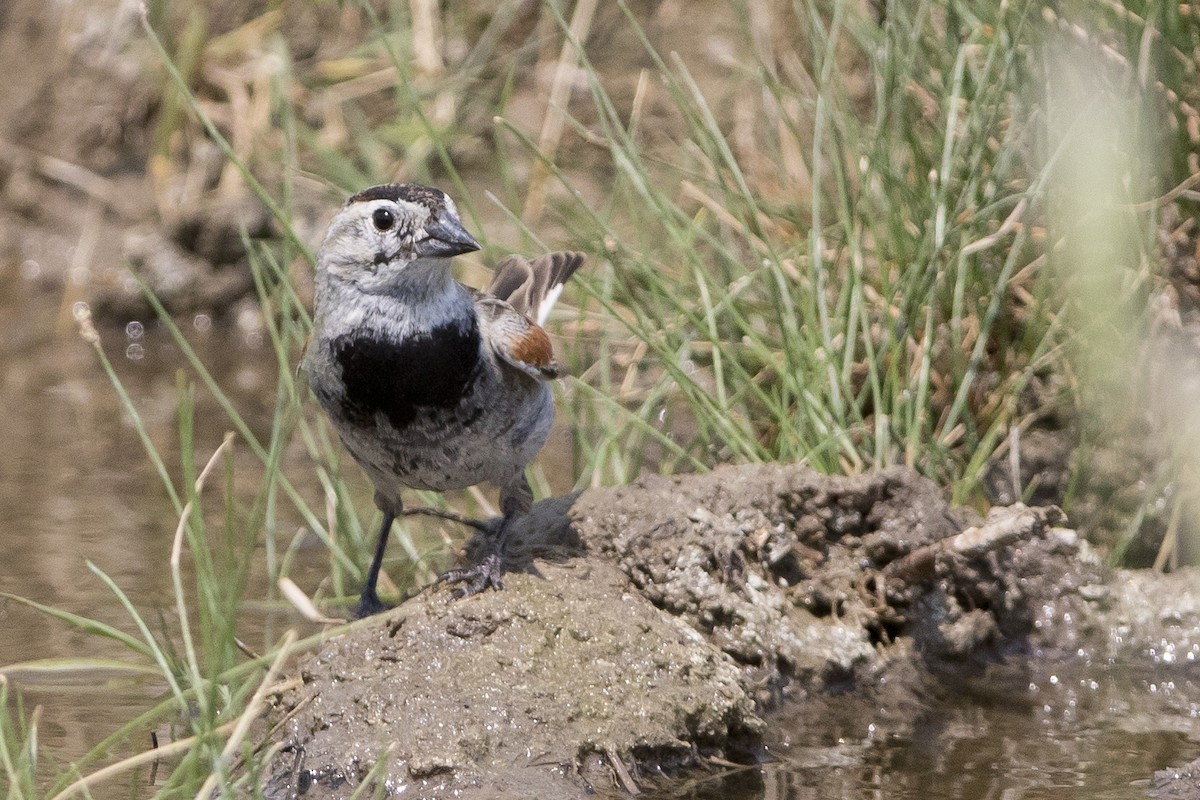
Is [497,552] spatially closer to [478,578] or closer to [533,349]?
[478,578]

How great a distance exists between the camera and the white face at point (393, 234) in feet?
13.0

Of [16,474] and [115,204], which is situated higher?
[115,204]

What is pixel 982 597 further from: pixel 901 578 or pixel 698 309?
pixel 698 309

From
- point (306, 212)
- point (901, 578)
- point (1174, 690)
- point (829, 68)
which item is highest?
point (829, 68)

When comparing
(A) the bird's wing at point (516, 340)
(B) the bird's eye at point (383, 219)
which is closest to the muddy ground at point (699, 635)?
(A) the bird's wing at point (516, 340)

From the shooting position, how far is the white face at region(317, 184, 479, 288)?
13.0ft

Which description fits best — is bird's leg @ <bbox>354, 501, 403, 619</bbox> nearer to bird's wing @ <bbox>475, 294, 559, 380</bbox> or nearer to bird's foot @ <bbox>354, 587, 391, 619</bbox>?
bird's foot @ <bbox>354, 587, 391, 619</bbox>

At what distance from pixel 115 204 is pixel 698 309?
15.8 ft

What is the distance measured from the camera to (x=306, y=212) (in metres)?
8.59

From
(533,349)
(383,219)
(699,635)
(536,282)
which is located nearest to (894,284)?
(536,282)

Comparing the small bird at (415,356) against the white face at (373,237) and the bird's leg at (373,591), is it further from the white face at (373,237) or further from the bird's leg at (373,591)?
the bird's leg at (373,591)

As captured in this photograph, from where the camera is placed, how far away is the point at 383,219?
4.03m

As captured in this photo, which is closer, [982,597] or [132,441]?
[982,597]

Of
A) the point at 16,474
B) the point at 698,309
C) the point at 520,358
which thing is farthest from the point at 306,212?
the point at 520,358
